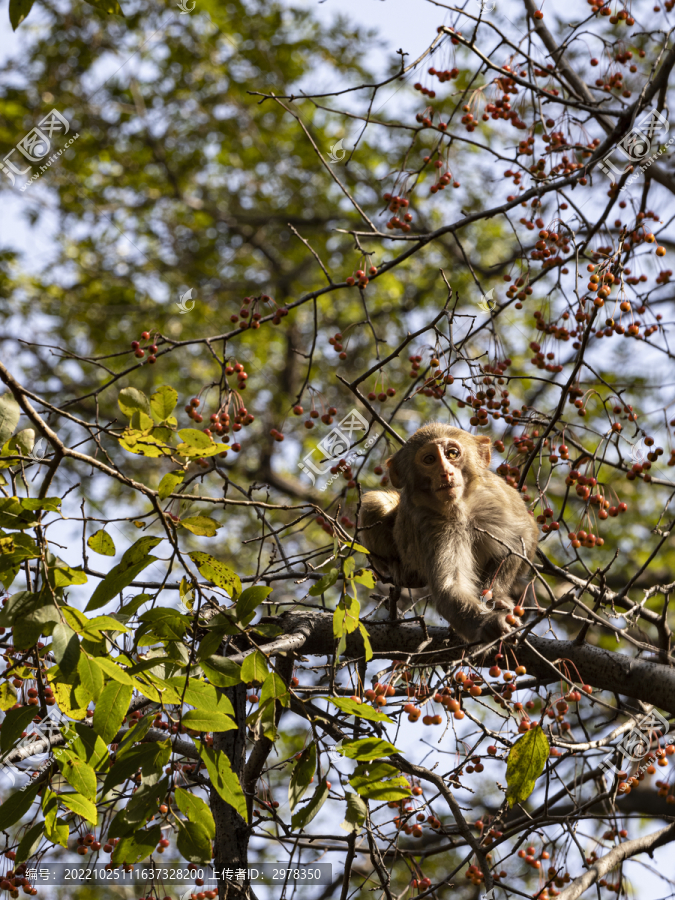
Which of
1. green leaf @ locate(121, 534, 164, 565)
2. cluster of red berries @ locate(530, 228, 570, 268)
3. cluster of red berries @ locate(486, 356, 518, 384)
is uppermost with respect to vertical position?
cluster of red berries @ locate(530, 228, 570, 268)

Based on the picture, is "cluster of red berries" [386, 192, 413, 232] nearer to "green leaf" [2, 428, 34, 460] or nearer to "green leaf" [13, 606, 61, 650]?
"green leaf" [2, 428, 34, 460]

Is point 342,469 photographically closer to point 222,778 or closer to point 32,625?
point 222,778

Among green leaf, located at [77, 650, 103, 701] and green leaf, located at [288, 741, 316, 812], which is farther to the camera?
green leaf, located at [288, 741, 316, 812]

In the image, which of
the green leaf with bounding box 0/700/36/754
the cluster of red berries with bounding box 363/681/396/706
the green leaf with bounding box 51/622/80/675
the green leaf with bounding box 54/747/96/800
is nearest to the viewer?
the green leaf with bounding box 51/622/80/675

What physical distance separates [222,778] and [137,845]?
0.30 metres

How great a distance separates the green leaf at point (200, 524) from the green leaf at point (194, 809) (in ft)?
2.28

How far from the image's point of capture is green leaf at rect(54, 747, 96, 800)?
2.34m

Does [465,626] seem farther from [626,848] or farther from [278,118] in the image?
[278,118]

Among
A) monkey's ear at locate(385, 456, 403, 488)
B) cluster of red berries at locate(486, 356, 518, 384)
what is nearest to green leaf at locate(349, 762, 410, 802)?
cluster of red berries at locate(486, 356, 518, 384)

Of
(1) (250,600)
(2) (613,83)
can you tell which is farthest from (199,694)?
(2) (613,83)

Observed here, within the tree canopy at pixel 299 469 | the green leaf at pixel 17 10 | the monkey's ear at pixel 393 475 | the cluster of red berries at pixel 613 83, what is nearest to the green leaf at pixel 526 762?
the tree canopy at pixel 299 469

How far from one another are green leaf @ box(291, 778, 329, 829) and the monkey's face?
81.6 inches

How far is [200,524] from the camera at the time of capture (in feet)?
8.24

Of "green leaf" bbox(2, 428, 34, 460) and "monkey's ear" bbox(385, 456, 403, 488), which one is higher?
"monkey's ear" bbox(385, 456, 403, 488)
